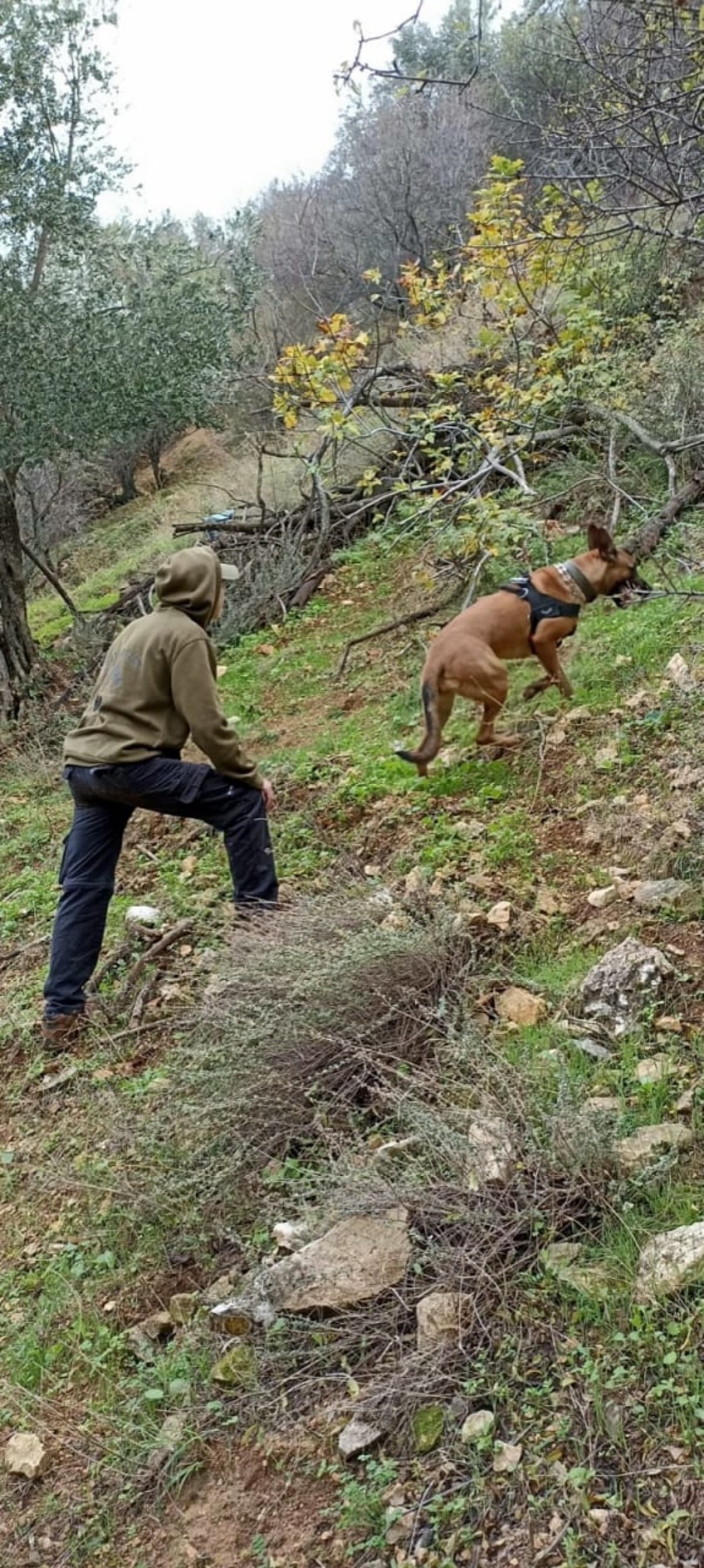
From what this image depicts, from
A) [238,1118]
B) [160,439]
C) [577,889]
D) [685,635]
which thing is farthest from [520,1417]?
[160,439]

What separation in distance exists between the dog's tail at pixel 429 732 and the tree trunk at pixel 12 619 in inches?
262

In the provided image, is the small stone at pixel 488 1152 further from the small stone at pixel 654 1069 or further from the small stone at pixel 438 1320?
the small stone at pixel 654 1069

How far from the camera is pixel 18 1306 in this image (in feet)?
10.8

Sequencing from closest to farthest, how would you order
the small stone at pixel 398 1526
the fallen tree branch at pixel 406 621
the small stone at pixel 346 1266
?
the small stone at pixel 398 1526, the small stone at pixel 346 1266, the fallen tree branch at pixel 406 621

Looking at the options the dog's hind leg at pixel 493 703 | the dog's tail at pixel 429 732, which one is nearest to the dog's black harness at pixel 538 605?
the dog's hind leg at pixel 493 703

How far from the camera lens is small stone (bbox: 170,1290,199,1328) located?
2938 mm

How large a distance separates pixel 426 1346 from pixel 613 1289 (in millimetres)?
458

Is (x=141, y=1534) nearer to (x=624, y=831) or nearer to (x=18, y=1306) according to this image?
(x=18, y=1306)

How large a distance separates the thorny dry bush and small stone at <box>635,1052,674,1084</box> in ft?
0.98

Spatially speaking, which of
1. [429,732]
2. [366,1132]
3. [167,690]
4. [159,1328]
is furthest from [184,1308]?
[429,732]

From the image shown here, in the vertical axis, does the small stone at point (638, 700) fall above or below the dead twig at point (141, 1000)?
above

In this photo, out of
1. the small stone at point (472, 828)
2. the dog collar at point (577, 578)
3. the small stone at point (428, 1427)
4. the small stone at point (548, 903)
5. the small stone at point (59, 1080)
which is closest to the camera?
the small stone at point (428, 1427)

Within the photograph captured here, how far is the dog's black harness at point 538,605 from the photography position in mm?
5613

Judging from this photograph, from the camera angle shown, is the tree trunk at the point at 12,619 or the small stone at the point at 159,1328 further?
the tree trunk at the point at 12,619
